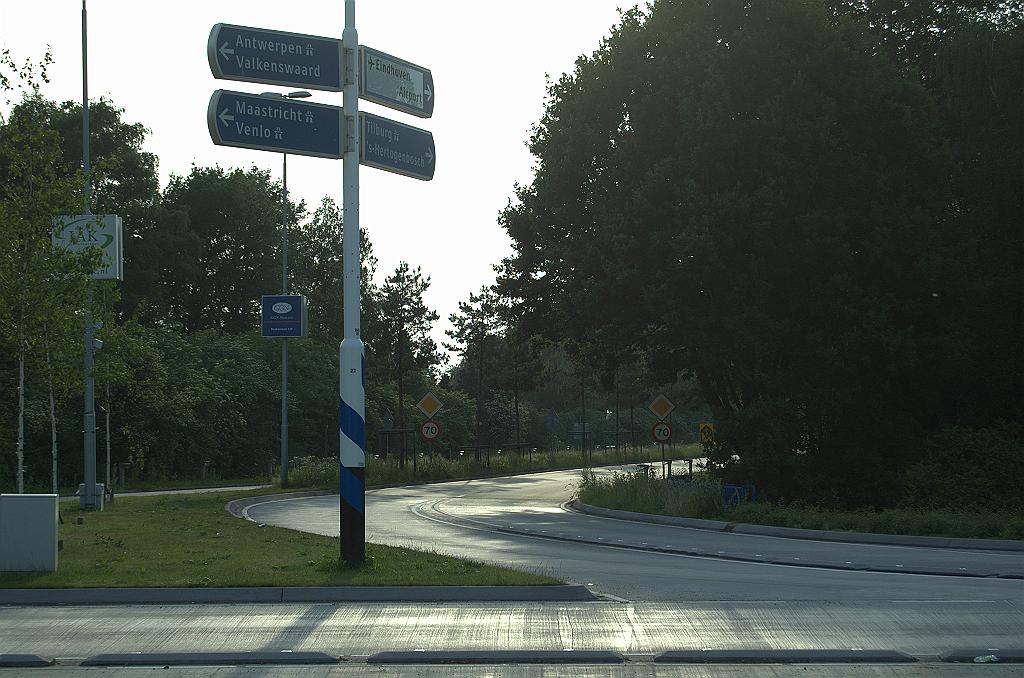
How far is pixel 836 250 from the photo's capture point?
28531 millimetres

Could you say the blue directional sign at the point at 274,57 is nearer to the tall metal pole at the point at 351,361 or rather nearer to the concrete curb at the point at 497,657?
the tall metal pole at the point at 351,361

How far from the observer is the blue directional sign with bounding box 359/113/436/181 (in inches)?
548

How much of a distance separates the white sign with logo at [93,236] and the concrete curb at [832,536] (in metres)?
12.6

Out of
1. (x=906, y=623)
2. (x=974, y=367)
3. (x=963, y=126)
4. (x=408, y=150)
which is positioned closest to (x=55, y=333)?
(x=408, y=150)

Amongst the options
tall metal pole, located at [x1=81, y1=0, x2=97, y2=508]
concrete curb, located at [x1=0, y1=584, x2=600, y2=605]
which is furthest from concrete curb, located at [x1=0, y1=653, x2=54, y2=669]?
tall metal pole, located at [x1=81, y1=0, x2=97, y2=508]

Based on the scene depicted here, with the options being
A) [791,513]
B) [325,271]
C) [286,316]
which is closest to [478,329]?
[325,271]

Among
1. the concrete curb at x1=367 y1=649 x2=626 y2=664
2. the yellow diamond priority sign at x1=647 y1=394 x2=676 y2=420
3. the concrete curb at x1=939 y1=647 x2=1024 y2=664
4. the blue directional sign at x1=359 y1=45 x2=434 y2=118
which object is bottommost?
the concrete curb at x1=939 y1=647 x2=1024 y2=664

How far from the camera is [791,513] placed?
922 inches

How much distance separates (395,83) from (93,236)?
821 centimetres

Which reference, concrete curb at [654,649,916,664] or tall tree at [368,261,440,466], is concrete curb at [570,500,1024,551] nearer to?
concrete curb at [654,649,916,664]

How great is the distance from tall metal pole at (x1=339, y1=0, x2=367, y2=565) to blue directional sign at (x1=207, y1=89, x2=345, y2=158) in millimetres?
203

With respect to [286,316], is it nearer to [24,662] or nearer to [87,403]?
[87,403]

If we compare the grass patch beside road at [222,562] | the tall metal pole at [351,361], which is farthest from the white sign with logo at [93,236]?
the tall metal pole at [351,361]

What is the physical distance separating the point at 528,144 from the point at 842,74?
11448 millimetres
